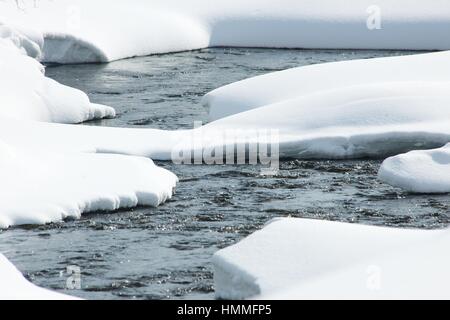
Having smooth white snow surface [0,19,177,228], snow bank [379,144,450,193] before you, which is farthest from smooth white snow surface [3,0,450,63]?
snow bank [379,144,450,193]

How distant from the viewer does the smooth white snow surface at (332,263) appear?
6.75 metres

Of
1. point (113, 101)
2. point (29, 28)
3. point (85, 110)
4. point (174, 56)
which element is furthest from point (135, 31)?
point (85, 110)

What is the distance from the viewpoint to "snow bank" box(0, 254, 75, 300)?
7125 millimetres

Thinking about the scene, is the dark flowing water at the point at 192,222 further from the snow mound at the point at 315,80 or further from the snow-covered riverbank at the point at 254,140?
the snow mound at the point at 315,80

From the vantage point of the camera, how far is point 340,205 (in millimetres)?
11391

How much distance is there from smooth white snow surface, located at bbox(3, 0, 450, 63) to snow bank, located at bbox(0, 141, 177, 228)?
33.3ft

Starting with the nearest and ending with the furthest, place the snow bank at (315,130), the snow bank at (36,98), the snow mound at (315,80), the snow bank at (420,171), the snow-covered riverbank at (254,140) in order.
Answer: the snow-covered riverbank at (254,140), the snow bank at (420,171), the snow bank at (315,130), the snow bank at (36,98), the snow mound at (315,80)

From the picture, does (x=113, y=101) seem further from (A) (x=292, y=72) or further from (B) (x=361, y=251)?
(B) (x=361, y=251)

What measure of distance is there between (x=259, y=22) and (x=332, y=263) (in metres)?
16.6

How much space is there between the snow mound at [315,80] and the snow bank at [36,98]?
5.73ft

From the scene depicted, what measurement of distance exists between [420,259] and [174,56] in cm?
1564

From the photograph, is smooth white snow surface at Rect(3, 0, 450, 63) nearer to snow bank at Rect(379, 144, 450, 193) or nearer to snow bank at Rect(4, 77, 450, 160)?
snow bank at Rect(4, 77, 450, 160)

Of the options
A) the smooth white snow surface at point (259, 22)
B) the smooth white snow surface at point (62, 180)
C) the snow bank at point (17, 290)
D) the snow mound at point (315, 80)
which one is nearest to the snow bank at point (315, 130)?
the smooth white snow surface at point (62, 180)

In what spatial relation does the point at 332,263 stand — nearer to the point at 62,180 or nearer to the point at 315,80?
the point at 62,180
